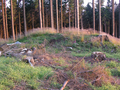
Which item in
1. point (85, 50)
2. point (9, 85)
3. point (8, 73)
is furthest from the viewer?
point (85, 50)

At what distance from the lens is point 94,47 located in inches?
398

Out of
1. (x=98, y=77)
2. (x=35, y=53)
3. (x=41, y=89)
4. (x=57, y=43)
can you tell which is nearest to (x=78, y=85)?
(x=98, y=77)

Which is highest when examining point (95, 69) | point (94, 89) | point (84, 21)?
point (84, 21)

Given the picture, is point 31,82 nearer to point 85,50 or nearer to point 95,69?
point 95,69

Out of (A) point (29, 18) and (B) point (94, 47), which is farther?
(A) point (29, 18)

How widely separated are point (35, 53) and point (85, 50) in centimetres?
425

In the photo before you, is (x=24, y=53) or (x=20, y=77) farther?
(x=24, y=53)

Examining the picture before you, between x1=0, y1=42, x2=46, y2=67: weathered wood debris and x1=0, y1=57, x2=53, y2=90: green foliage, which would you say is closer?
x1=0, y1=57, x2=53, y2=90: green foliage

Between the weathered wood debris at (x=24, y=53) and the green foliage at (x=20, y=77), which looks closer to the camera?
the green foliage at (x=20, y=77)

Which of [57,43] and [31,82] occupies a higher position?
[57,43]

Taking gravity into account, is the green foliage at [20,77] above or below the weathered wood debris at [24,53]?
below

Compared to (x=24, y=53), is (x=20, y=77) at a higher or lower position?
lower

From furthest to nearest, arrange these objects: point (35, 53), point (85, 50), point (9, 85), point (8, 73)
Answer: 1. point (85, 50)
2. point (35, 53)
3. point (8, 73)
4. point (9, 85)

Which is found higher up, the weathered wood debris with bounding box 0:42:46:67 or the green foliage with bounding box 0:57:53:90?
the weathered wood debris with bounding box 0:42:46:67
